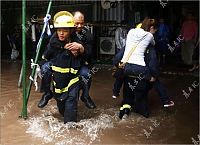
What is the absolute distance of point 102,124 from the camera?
568cm

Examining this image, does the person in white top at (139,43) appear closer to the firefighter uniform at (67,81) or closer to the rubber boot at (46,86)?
the firefighter uniform at (67,81)

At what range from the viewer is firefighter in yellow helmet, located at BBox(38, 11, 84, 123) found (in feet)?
17.5

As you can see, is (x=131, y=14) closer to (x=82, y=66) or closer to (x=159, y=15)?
(x=159, y=15)

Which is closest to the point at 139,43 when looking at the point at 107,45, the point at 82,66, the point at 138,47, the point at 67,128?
the point at 138,47

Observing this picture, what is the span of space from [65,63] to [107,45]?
7370 millimetres

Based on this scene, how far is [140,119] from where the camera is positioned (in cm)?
600

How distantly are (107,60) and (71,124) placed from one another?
7367 mm

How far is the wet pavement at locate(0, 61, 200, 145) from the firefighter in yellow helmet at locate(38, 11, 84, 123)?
35cm

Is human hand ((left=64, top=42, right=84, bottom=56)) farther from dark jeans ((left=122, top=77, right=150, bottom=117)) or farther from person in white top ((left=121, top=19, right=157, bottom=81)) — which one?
dark jeans ((left=122, top=77, right=150, bottom=117))

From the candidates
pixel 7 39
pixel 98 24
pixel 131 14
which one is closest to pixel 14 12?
pixel 7 39

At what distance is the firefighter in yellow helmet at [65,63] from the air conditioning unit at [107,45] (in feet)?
23.1

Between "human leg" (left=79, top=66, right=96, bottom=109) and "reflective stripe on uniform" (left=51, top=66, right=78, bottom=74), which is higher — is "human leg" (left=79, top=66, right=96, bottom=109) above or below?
below

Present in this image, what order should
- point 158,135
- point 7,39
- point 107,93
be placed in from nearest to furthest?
point 158,135 < point 107,93 < point 7,39

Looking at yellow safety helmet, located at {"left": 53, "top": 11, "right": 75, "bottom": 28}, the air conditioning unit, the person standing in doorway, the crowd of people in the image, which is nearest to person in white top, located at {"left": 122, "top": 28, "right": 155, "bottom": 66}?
the crowd of people
